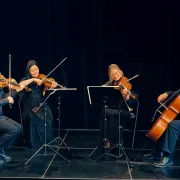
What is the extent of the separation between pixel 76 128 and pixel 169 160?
2.42 m

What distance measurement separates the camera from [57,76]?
580 cm

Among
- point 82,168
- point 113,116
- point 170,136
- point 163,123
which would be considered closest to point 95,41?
point 113,116

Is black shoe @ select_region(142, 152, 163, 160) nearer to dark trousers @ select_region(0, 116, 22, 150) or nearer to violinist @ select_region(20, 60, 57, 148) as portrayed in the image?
violinist @ select_region(20, 60, 57, 148)

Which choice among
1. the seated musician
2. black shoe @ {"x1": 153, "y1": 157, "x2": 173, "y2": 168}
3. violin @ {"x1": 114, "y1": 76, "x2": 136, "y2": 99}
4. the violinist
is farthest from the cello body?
the violinist

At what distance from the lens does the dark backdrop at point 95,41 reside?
18.2 feet

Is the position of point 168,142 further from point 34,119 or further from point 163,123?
point 34,119

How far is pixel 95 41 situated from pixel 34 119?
189 centimetres

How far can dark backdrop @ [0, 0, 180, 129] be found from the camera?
554 centimetres

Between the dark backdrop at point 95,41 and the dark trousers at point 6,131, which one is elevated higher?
the dark backdrop at point 95,41

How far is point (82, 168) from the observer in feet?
12.4

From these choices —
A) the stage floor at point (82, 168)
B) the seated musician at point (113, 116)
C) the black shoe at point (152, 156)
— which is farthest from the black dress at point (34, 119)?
the black shoe at point (152, 156)

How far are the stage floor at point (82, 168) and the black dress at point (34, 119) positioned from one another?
0.95ft

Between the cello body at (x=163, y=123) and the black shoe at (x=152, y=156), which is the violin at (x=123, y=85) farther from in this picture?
the black shoe at (x=152, y=156)

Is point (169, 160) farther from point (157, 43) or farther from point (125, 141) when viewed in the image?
point (157, 43)
